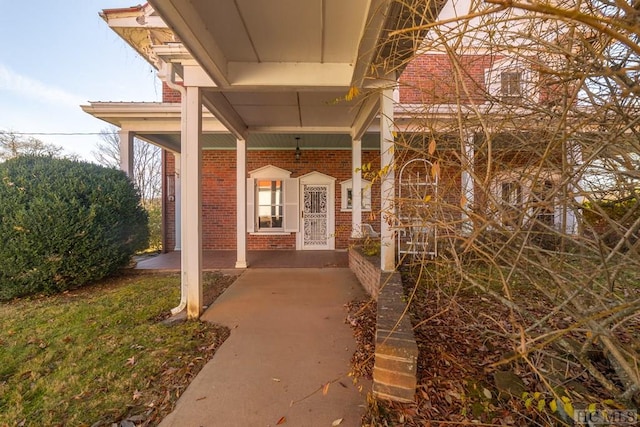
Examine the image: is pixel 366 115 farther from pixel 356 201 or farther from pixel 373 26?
pixel 373 26

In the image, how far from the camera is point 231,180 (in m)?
8.22

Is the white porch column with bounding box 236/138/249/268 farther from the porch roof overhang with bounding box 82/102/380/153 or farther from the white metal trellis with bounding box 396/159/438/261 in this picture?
the white metal trellis with bounding box 396/159/438/261

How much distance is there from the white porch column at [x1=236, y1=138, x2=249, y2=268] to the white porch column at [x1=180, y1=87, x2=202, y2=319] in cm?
210

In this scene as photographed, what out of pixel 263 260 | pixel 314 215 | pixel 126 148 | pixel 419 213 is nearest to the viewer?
pixel 419 213

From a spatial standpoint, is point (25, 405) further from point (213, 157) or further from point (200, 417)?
point (213, 157)

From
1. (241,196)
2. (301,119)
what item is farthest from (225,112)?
(241,196)

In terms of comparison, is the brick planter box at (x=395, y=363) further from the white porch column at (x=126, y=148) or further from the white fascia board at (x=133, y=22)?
the white porch column at (x=126, y=148)

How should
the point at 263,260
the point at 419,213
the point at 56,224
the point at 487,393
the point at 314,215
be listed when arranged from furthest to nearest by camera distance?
1. the point at 314,215
2. the point at 263,260
3. the point at 56,224
4. the point at 419,213
5. the point at 487,393

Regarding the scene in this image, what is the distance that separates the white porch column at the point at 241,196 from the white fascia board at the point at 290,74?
2.31 meters

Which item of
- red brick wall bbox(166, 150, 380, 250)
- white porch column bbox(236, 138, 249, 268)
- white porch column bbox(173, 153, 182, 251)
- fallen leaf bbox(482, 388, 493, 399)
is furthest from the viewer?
red brick wall bbox(166, 150, 380, 250)

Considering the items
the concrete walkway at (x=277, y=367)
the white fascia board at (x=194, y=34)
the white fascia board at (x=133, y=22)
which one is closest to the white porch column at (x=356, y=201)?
the concrete walkway at (x=277, y=367)

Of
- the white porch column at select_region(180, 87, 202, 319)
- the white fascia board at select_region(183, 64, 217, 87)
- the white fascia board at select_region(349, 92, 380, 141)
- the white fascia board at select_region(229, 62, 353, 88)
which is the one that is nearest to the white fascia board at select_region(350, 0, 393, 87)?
the white fascia board at select_region(229, 62, 353, 88)

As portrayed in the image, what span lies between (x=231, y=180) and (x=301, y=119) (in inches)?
144

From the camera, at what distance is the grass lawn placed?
1.97 m
